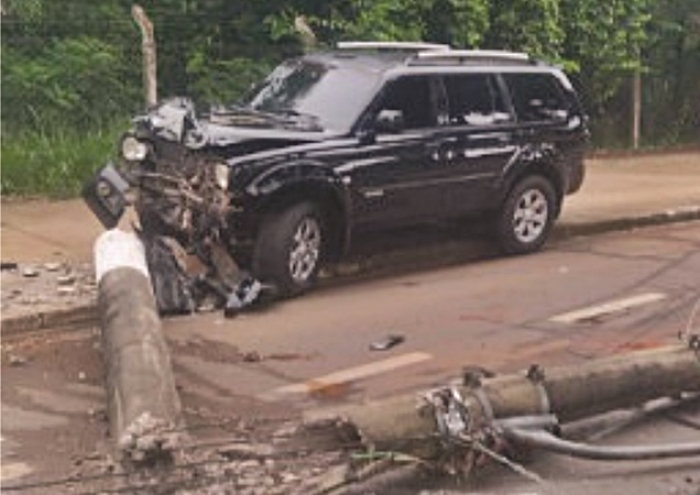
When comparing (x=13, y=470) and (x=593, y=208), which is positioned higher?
(x=13, y=470)

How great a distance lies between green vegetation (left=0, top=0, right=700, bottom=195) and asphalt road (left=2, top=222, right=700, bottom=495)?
16.0 ft

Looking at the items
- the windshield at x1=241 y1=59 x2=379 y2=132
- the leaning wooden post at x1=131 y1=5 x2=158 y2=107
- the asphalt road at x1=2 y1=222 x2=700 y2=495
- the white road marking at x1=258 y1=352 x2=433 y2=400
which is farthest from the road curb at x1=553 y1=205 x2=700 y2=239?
the white road marking at x1=258 y1=352 x2=433 y2=400

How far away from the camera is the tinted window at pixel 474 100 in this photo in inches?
452

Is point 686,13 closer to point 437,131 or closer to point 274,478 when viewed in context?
point 437,131

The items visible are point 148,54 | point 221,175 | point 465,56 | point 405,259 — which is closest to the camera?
point 221,175

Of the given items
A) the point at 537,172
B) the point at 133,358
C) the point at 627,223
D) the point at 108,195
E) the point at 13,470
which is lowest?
the point at 627,223

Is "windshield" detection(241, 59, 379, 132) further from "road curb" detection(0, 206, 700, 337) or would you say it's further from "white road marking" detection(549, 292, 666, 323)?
"white road marking" detection(549, 292, 666, 323)

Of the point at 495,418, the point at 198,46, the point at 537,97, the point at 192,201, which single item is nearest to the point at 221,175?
the point at 192,201

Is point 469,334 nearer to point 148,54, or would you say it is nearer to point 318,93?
point 318,93

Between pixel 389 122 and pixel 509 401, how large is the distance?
15.0 ft

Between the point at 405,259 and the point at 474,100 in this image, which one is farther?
the point at 405,259

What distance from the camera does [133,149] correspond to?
10.4 meters

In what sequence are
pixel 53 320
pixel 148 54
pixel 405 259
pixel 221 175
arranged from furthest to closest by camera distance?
pixel 148 54 → pixel 405 259 → pixel 221 175 → pixel 53 320

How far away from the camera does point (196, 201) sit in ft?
32.2
